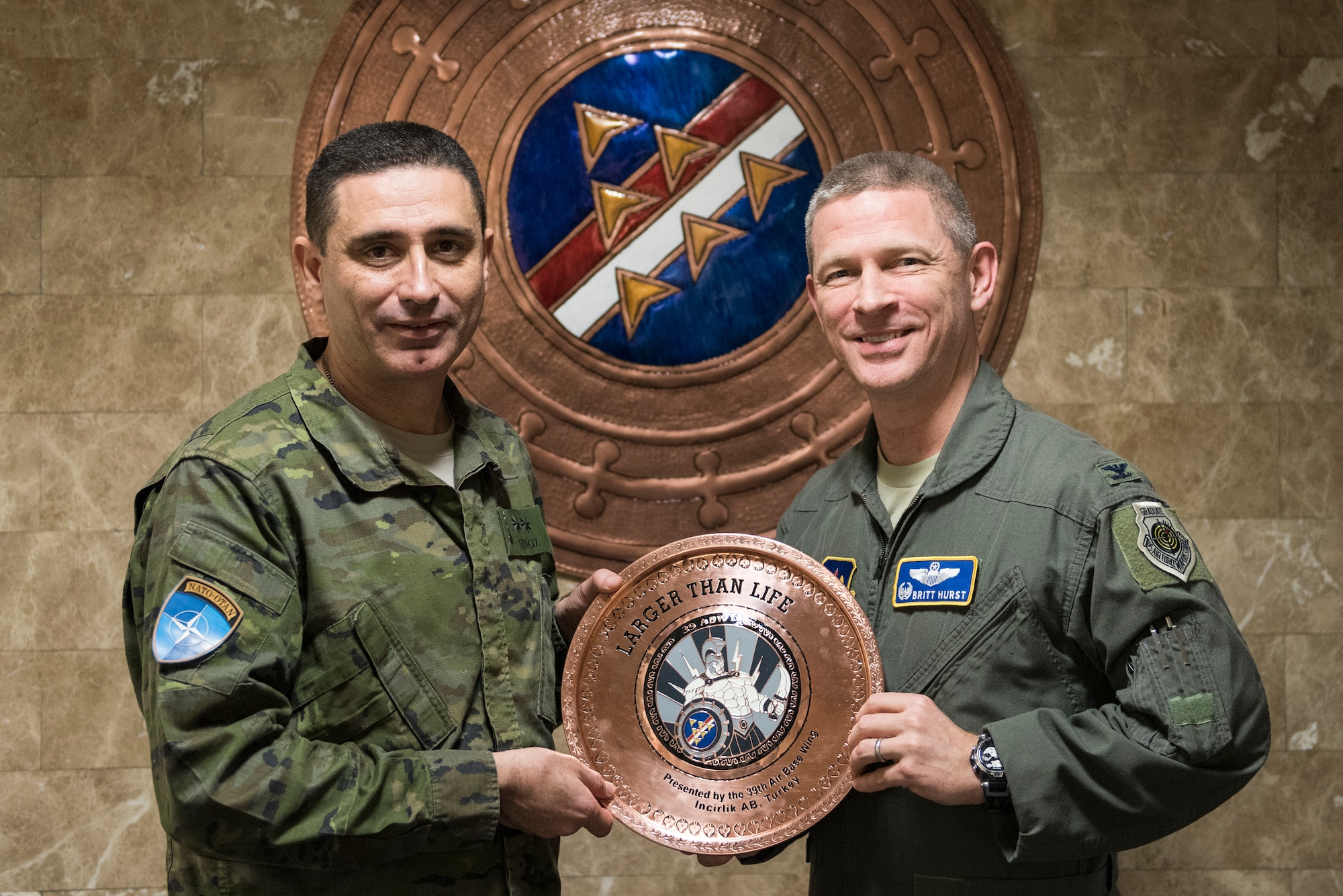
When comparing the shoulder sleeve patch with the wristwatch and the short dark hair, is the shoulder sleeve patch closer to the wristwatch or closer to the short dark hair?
the wristwatch

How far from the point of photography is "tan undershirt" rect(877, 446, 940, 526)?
185 centimetres

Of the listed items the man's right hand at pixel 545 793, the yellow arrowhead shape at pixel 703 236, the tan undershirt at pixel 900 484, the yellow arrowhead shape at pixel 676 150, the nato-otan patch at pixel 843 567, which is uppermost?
the yellow arrowhead shape at pixel 676 150

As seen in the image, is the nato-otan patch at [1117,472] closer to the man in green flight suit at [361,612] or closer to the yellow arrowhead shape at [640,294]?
the man in green flight suit at [361,612]

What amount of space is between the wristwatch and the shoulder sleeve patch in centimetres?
32

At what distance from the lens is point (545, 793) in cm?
158

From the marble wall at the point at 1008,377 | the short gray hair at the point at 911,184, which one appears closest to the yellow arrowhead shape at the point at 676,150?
the marble wall at the point at 1008,377

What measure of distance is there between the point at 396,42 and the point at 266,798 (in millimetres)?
2073

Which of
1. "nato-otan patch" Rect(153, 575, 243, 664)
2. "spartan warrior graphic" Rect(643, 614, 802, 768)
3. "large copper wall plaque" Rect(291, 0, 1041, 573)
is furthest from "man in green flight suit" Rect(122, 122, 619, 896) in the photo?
"large copper wall plaque" Rect(291, 0, 1041, 573)

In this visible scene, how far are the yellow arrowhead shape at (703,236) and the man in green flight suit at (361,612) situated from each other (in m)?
1.16

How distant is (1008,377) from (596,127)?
1286 millimetres

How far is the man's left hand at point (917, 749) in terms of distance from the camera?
4.98 ft

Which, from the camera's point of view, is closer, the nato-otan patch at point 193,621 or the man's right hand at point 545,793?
the nato-otan patch at point 193,621

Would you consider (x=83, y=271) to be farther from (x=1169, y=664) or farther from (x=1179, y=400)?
(x=1179, y=400)

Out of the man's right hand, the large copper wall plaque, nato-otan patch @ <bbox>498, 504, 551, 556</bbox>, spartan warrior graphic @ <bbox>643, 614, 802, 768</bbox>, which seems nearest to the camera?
the man's right hand
